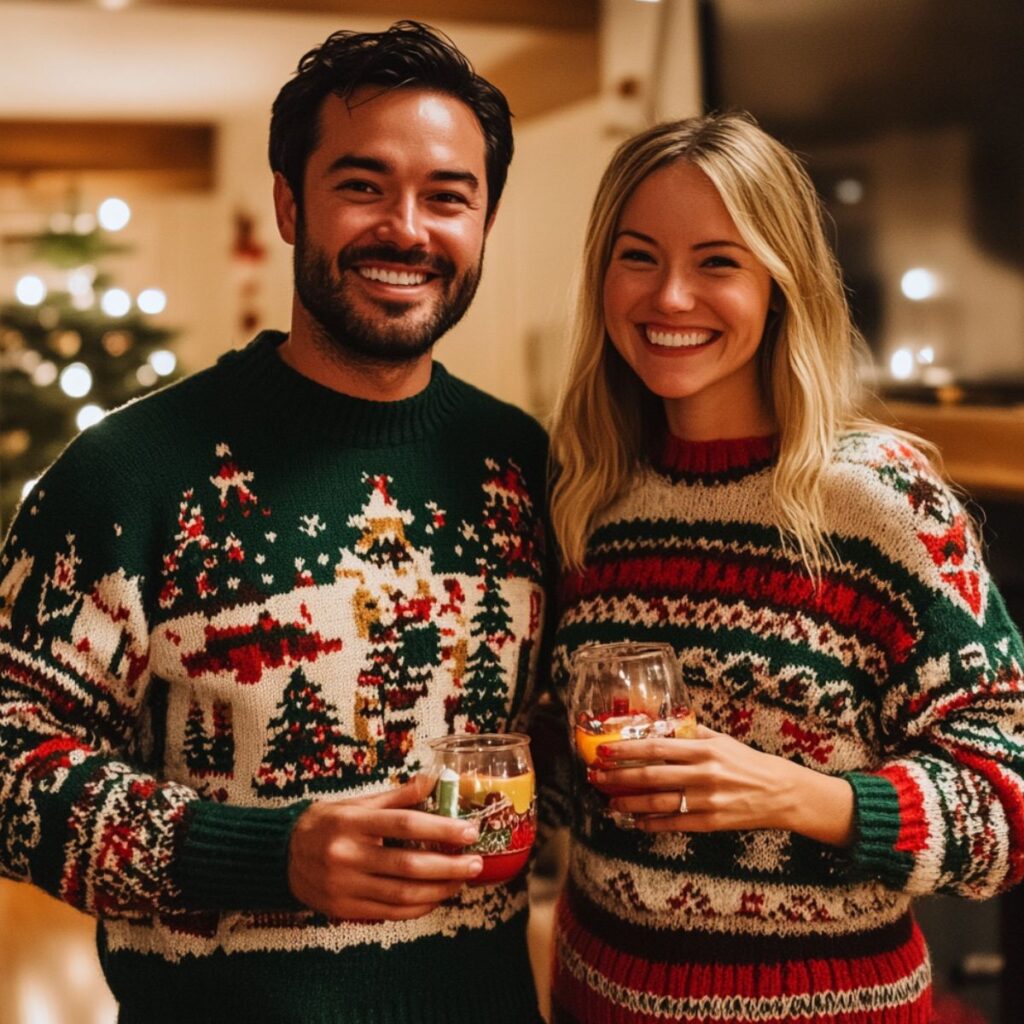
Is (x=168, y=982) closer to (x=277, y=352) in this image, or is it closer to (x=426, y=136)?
(x=277, y=352)

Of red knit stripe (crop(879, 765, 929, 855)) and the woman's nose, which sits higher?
the woman's nose

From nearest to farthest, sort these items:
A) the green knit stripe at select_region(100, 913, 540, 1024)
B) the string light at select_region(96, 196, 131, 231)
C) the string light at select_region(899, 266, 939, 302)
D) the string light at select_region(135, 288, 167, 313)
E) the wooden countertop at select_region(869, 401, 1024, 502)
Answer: the green knit stripe at select_region(100, 913, 540, 1024)
the wooden countertop at select_region(869, 401, 1024, 502)
the string light at select_region(899, 266, 939, 302)
the string light at select_region(135, 288, 167, 313)
the string light at select_region(96, 196, 131, 231)

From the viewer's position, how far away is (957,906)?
3.10 metres

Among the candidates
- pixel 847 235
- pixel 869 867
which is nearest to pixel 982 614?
pixel 869 867

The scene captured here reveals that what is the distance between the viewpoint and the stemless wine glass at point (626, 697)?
4.34ft

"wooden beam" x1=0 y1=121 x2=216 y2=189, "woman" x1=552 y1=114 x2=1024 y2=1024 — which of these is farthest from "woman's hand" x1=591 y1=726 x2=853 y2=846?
"wooden beam" x1=0 y1=121 x2=216 y2=189

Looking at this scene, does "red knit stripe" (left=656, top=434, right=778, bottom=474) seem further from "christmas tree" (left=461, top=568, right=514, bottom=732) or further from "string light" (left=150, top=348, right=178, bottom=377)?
"string light" (left=150, top=348, right=178, bottom=377)

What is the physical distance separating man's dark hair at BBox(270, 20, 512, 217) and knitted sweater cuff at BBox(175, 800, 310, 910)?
2.51 ft

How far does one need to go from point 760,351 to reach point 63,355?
15.3 feet

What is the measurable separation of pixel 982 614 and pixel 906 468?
7.5 inches

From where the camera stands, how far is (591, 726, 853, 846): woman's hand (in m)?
1.29

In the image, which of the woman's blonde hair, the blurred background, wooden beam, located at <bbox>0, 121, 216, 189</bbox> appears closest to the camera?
the woman's blonde hair

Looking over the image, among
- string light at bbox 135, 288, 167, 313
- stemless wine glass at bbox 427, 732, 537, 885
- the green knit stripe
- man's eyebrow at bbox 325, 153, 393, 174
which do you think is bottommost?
the green knit stripe

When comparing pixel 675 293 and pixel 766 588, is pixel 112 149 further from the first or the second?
pixel 766 588
